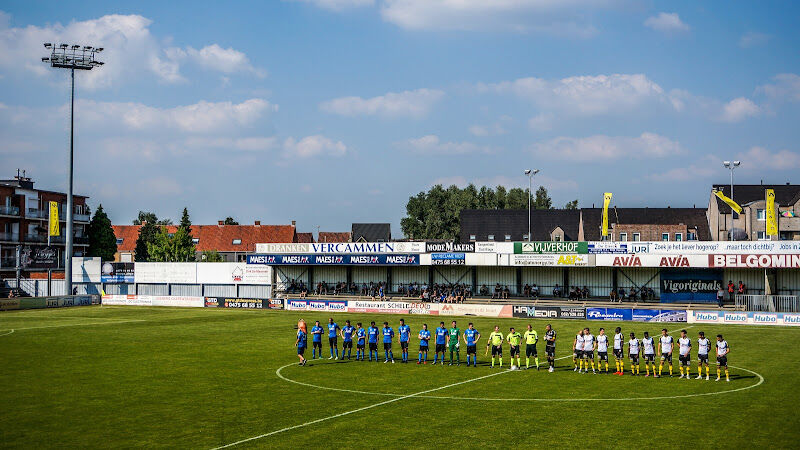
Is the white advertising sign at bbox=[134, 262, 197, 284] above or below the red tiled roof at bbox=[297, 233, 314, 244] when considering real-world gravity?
below

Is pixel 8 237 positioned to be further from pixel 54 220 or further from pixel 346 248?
pixel 346 248

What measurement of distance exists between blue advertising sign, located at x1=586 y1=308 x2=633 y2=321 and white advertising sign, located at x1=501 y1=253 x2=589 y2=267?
6897 mm

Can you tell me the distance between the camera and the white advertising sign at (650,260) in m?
60.0

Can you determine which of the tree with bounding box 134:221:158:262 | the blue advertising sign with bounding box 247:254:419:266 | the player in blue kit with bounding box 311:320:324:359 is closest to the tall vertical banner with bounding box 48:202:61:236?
the blue advertising sign with bounding box 247:254:419:266

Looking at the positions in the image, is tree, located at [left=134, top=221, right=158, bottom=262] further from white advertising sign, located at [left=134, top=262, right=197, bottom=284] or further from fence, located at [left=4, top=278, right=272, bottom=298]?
white advertising sign, located at [left=134, top=262, right=197, bottom=284]

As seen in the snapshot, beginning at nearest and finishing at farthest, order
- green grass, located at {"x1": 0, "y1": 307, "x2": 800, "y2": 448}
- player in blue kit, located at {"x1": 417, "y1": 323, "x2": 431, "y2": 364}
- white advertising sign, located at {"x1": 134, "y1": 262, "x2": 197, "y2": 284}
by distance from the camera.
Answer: green grass, located at {"x1": 0, "y1": 307, "x2": 800, "y2": 448}
player in blue kit, located at {"x1": 417, "y1": 323, "x2": 431, "y2": 364}
white advertising sign, located at {"x1": 134, "y1": 262, "x2": 197, "y2": 284}

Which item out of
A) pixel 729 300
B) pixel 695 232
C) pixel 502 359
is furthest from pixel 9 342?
pixel 695 232

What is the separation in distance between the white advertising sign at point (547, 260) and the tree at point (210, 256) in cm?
5819

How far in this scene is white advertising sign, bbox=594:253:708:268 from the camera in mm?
59969

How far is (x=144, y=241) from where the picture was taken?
126 meters

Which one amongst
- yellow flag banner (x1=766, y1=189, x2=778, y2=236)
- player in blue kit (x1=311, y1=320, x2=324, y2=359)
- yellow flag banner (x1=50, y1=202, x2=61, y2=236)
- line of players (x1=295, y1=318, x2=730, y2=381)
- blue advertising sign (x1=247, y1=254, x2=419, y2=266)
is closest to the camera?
line of players (x1=295, y1=318, x2=730, y2=381)

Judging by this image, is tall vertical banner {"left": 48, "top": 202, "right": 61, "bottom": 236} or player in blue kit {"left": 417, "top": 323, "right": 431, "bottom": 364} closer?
player in blue kit {"left": 417, "top": 323, "right": 431, "bottom": 364}

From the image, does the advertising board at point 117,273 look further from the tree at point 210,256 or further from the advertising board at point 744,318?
the advertising board at point 744,318

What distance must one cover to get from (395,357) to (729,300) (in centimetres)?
3635
